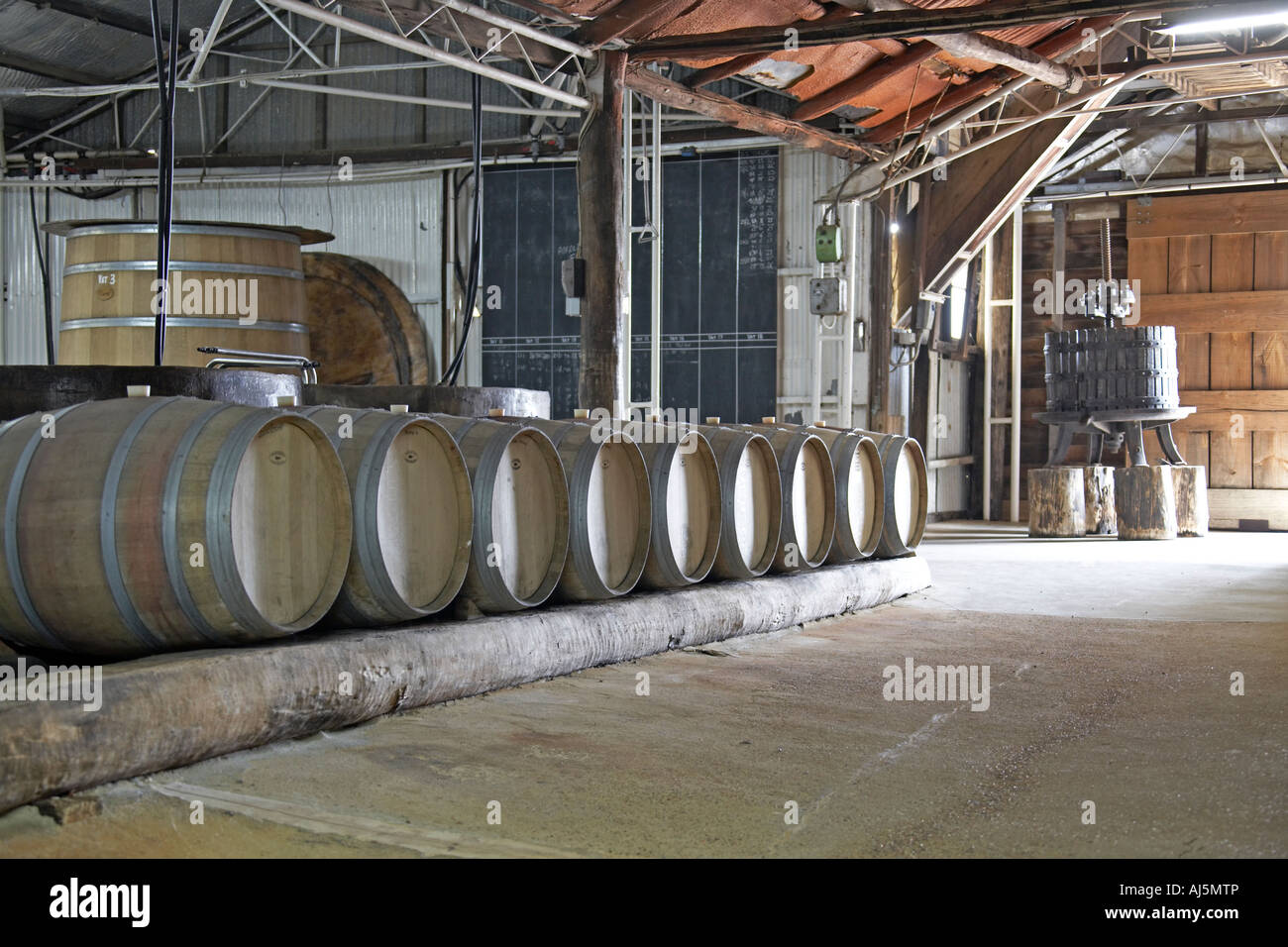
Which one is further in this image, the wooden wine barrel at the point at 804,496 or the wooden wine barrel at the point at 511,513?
the wooden wine barrel at the point at 804,496

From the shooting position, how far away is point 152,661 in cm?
339

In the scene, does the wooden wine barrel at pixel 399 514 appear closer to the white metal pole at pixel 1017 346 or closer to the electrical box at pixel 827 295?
the electrical box at pixel 827 295

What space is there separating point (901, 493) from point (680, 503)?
2150 mm

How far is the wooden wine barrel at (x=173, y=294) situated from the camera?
7965mm

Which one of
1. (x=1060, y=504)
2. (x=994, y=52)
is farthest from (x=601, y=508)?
(x=1060, y=504)

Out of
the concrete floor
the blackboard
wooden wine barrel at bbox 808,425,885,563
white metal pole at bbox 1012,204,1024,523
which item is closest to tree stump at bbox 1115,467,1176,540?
white metal pole at bbox 1012,204,1024,523

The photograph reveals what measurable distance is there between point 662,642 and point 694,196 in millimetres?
8548

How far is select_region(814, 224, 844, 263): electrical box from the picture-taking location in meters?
10.8

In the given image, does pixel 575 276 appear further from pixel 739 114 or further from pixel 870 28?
pixel 739 114

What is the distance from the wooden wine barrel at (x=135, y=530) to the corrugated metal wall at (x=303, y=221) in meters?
10.3

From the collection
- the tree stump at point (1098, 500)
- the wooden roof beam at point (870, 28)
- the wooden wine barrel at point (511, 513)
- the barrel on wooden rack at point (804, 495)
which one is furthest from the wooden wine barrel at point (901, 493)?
the tree stump at point (1098, 500)

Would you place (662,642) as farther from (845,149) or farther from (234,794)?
(845,149)
